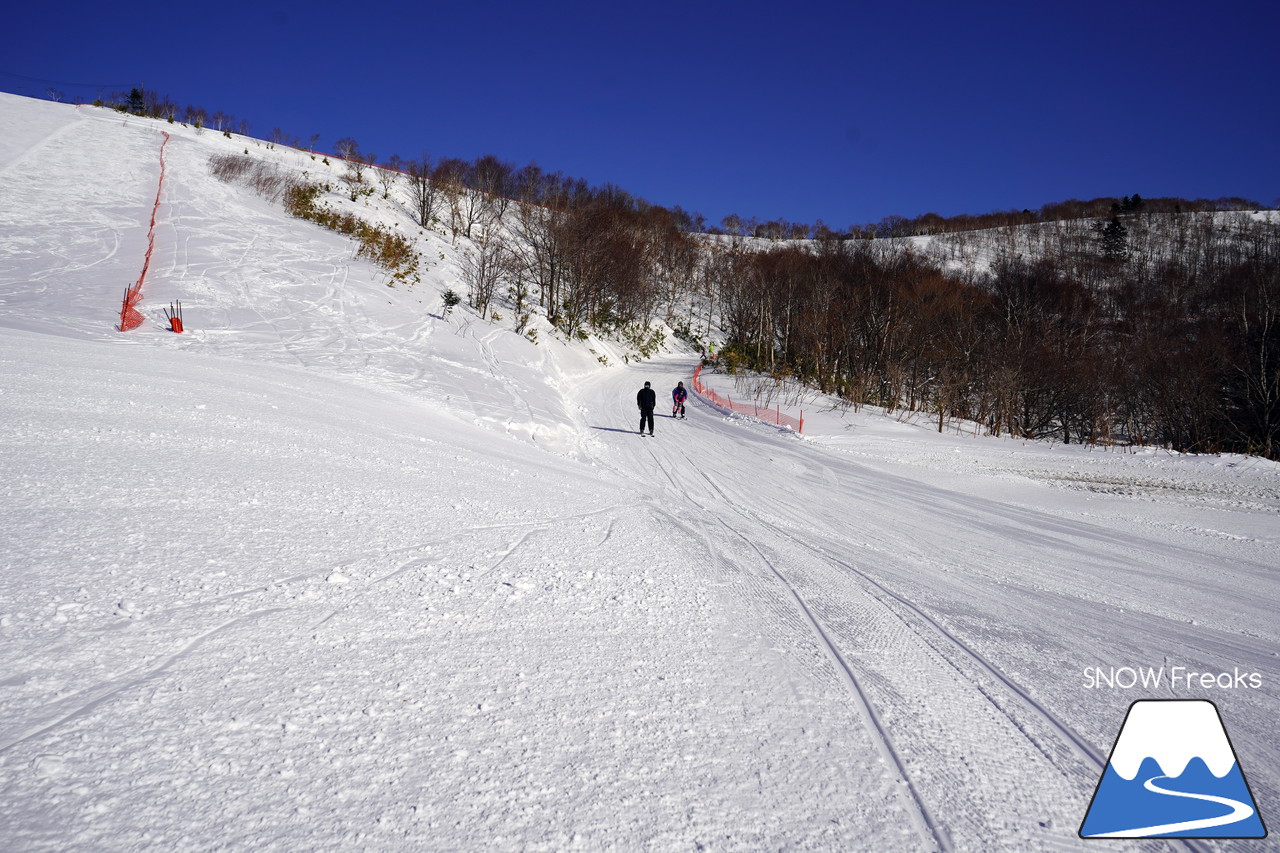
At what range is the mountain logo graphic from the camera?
9.05 ft

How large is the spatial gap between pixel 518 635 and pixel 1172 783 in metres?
3.76

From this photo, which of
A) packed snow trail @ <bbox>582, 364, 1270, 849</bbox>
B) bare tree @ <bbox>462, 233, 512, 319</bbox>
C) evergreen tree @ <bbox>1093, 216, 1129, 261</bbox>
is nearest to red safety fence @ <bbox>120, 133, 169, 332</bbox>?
packed snow trail @ <bbox>582, 364, 1270, 849</bbox>

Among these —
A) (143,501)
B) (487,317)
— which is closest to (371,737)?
(143,501)

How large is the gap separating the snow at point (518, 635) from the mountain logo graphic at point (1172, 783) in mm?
152

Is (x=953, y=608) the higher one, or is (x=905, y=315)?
(x=905, y=315)

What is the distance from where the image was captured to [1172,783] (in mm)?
2775

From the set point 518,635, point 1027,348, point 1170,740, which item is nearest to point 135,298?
point 518,635

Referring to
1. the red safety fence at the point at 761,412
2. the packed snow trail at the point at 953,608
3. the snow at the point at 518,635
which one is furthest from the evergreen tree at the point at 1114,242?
the packed snow trail at the point at 953,608

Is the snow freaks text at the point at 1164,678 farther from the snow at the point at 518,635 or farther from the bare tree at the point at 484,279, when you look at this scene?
the bare tree at the point at 484,279

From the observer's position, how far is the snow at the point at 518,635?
8.82 ft

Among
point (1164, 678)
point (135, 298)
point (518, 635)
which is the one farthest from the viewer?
point (135, 298)

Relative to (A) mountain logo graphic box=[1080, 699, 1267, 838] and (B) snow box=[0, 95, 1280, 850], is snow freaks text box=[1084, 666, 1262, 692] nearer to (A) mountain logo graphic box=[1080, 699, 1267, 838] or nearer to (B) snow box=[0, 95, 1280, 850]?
(B) snow box=[0, 95, 1280, 850]

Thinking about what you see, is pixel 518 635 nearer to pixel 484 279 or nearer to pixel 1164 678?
pixel 1164 678

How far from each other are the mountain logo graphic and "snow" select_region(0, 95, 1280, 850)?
152 mm
